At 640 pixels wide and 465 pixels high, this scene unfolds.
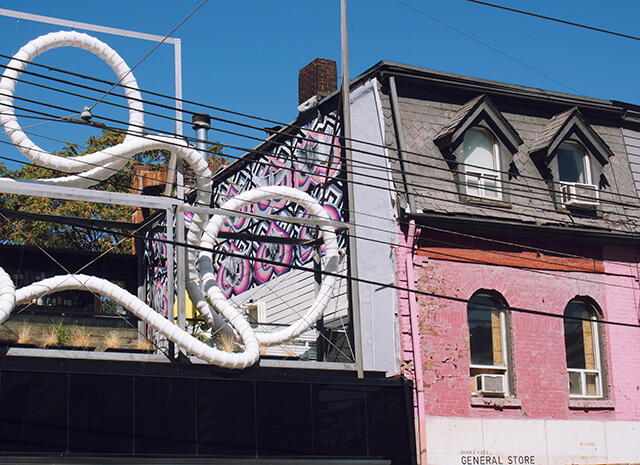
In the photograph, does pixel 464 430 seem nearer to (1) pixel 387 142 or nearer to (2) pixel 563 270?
(2) pixel 563 270

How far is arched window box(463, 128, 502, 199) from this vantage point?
18.0m

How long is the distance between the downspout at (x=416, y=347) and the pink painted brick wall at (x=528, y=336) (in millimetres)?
96

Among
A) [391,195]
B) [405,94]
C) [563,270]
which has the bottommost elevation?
[563,270]

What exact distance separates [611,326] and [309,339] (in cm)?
646

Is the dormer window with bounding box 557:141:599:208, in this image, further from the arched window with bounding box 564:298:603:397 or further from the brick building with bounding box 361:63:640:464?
the arched window with bounding box 564:298:603:397

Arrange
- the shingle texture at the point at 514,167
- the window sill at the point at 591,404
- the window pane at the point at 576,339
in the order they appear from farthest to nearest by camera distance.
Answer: the window pane at the point at 576,339, the window sill at the point at 591,404, the shingle texture at the point at 514,167

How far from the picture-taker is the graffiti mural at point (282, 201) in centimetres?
1895

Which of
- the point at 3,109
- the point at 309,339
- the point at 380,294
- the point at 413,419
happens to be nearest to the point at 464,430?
the point at 413,419

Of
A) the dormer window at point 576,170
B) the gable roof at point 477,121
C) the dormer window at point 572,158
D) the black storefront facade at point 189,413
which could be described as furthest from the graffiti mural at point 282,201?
the dormer window at point 576,170

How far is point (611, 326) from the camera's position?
18172 millimetres

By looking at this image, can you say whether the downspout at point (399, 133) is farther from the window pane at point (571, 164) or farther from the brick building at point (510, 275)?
the window pane at point (571, 164)

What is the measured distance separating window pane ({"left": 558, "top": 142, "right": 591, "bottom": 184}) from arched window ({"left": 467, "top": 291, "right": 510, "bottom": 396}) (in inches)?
153

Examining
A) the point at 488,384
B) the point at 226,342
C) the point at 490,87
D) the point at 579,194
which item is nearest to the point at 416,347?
the point at 488,384

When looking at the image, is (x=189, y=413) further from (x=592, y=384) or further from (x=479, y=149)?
(x=592, y=384)
